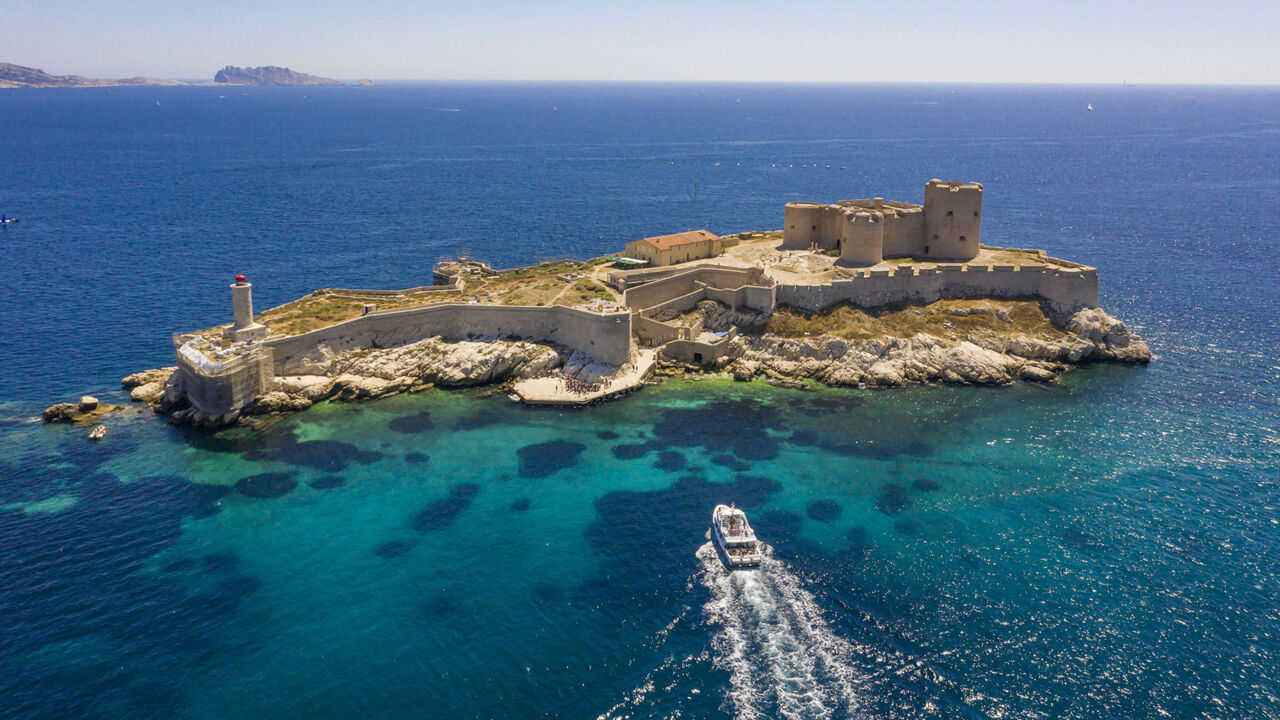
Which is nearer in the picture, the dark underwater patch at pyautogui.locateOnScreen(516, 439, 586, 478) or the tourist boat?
the tourist boat

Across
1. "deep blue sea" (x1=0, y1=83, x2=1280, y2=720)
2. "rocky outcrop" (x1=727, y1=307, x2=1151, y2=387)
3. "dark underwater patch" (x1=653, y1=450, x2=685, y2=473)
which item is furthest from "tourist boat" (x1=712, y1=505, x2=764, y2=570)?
"rocky outcrop" (x1=727, y1=307, x2=1151, y2=387)

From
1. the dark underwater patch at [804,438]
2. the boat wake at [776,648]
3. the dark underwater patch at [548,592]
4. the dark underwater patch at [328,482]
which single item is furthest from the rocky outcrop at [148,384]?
the dark underwater patch at [804,438]

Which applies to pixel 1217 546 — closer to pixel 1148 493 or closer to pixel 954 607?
pixel 1148 493

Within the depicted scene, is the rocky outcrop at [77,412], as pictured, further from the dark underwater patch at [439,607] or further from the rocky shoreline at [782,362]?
the dark underwater patch at [439,607]

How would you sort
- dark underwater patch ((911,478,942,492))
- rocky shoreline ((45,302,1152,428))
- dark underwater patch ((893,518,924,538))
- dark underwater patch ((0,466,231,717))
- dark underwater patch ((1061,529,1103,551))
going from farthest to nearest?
rocky shoreline ((45,302,1152,428))
dark underwater patch ((911,478,942,492))
dark underwater patch ((893,518,924,538))
dark underwater patch ((1061,529,1103,551))
dark underwater patch ((0,466,231,717))

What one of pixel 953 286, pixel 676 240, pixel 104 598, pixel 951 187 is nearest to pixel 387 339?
pixel 676 240

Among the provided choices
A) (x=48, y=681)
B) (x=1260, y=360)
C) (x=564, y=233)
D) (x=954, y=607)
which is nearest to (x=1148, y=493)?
(x=954, y=607)

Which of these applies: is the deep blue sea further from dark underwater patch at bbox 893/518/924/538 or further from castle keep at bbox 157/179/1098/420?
castle keep at bbox 157/179/1098/420

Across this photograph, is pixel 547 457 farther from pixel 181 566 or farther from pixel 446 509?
pixel 181 566
